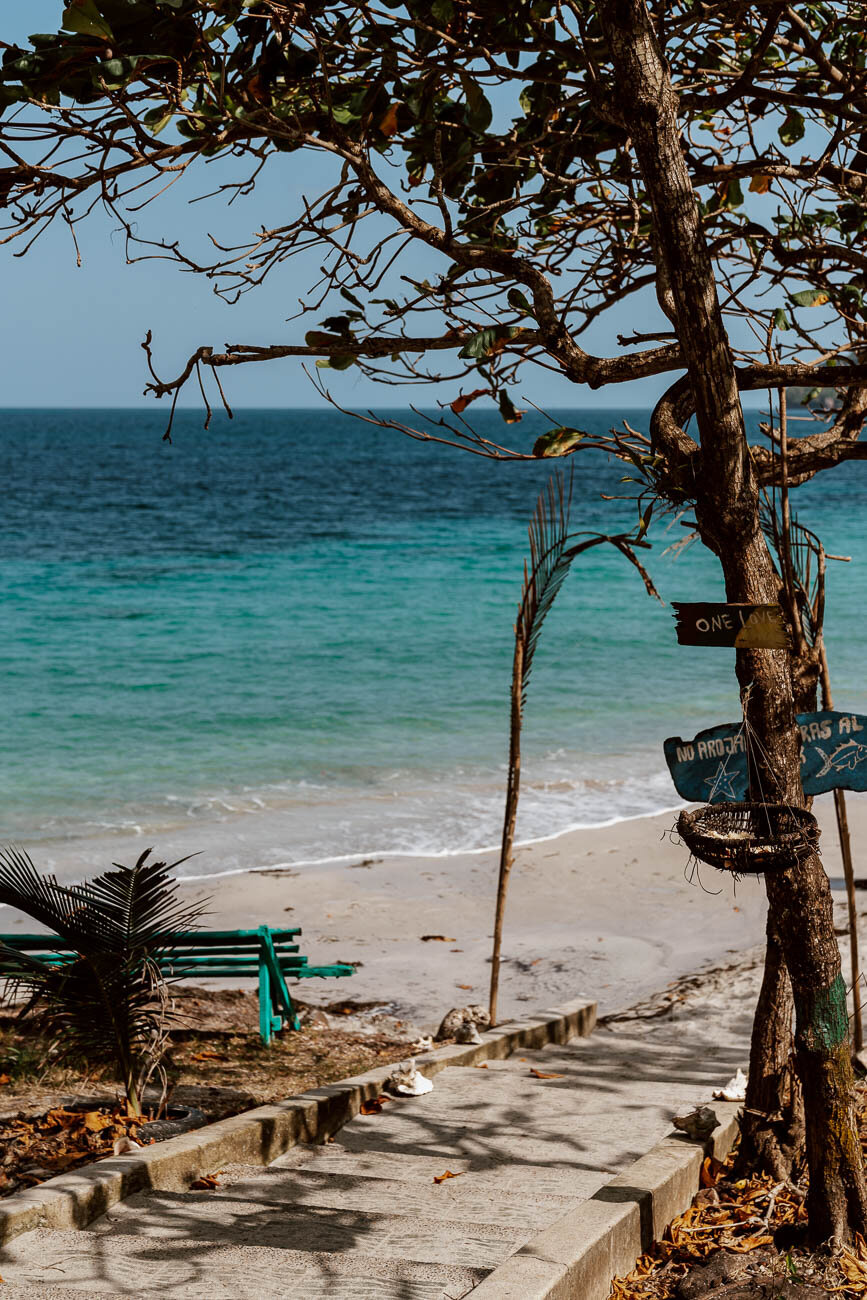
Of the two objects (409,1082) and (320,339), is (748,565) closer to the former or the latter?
(320,339)

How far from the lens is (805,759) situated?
10.2 feet

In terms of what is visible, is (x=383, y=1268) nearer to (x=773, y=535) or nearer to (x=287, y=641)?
(x=773, y=535)

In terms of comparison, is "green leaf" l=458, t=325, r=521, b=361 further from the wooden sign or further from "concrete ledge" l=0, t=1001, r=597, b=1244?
"concrete ledge" l=0, t=1001, r=597, b=1244

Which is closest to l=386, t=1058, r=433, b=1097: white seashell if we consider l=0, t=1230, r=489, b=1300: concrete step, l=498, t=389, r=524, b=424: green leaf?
l=0, t=1230, r=489, b=1300: concrete step

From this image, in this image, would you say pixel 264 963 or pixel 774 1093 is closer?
pixel 774 1093

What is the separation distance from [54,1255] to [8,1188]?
2.36ft

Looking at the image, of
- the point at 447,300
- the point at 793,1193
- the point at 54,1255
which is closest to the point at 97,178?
the point at 447,300

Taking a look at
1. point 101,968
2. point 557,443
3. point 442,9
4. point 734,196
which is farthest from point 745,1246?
point 734,196

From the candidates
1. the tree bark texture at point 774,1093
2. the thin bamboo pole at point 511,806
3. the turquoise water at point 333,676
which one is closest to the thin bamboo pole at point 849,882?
the tree bark texture at point 774,1093

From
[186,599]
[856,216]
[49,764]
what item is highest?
[856,216]

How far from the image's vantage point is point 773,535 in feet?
12.4

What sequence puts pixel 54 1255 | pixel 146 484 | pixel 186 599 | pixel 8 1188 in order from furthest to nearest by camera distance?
pixel 146 484 → pixel 186 599 → pixel 8 1188 → pixel 54 1255

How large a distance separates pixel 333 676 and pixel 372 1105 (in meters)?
13.5

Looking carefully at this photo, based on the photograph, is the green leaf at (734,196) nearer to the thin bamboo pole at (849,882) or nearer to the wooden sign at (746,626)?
the thin bamboo pole at (849,882)
